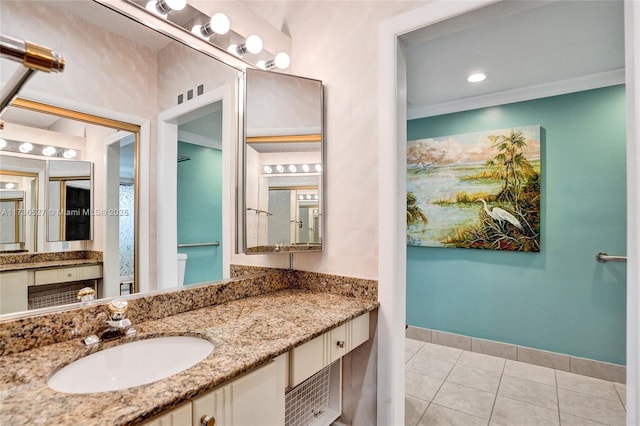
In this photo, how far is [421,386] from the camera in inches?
91.6

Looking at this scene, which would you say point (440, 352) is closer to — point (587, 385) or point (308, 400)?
point (587, 385)

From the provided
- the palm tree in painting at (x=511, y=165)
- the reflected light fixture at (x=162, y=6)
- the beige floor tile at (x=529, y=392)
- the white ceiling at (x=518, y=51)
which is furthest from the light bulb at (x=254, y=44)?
the beige floor tile at (x=529, y=392)

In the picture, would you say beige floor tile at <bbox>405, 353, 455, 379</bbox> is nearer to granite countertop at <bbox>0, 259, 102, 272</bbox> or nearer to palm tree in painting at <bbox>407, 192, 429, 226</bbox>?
palm tree in painting at <bbox>407, 192, 429, 226</bbox>

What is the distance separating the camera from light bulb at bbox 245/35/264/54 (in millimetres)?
1653

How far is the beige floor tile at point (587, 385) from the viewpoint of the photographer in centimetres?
221

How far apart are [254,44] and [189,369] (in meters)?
1.51

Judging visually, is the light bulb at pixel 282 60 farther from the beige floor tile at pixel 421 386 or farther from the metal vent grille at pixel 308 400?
the beige floor tile at pixel 421 386

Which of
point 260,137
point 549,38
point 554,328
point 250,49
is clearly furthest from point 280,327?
point 554,328

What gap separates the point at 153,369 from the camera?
3.38 feet

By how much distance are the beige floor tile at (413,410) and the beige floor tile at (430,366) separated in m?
0.40

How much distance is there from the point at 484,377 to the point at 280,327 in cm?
205

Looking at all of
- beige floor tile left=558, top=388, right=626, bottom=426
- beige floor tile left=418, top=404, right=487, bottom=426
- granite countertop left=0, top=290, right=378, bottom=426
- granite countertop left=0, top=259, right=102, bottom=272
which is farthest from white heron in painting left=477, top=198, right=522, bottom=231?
granite countertop left=0, top=259, right=102, bottom=272

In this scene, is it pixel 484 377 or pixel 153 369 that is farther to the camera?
pixel 484 377

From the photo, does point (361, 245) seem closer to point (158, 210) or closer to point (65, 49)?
point (158, 210)
